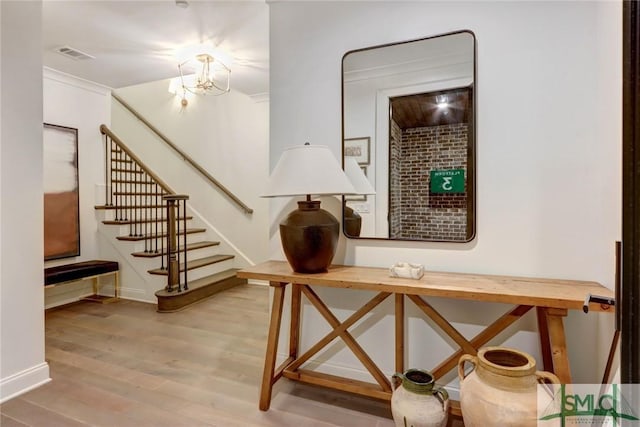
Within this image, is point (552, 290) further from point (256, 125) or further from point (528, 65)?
point (256, 125)

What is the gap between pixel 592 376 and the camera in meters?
1.66

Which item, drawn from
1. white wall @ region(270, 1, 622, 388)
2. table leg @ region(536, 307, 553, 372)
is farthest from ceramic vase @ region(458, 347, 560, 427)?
white wall @ region(270, 1, 622, 388)

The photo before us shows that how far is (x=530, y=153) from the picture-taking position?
175cm

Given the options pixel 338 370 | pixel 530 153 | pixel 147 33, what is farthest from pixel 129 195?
pixel 530 153

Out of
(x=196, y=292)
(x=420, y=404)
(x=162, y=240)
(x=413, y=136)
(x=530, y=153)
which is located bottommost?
(x=196, y=292)

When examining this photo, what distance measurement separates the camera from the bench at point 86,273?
3.36 metres

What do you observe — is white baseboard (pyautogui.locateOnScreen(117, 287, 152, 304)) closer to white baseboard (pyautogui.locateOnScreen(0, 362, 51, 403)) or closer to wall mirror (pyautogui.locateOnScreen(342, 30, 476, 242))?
white baseboard (pyautogui.locateOnScreen(0, 362, 51, 403))

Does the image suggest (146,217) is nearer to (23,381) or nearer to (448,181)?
(23,381)

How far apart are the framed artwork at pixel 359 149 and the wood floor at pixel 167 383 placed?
1406mm

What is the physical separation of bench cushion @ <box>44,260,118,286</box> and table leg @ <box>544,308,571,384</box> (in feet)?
13.0

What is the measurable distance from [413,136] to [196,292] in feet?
9.84

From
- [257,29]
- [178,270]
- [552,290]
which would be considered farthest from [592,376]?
[178,270]

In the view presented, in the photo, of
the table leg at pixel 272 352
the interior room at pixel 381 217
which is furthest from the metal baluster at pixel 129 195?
the table leg at pixel 272 352

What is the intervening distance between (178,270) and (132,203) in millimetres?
1671
